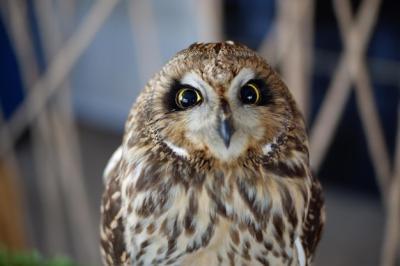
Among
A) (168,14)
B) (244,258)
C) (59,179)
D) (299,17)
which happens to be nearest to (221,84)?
(244,258)

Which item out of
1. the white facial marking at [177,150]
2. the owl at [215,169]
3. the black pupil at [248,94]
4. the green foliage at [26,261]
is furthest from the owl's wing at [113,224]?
the green foliage at [26,261]

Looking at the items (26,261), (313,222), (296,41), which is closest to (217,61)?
(313,222)

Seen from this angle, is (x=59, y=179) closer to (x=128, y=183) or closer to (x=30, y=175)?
(x=30, y=175)

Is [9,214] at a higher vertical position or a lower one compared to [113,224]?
lower

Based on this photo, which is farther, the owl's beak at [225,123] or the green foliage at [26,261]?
the green foliage at [26,261]

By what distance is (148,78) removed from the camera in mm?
1469

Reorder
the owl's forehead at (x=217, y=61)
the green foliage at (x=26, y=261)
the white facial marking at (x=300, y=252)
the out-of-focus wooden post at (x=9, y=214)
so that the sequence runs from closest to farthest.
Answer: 1. the owl's forehead at (x=217, y=61)
2. the white facial marking at (x=300, y=252)
3. the green foliage at (x=26, y=261)
4. the out-of-focus wooden post at (x=9, y=214)

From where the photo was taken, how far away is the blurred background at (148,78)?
4.16 feet

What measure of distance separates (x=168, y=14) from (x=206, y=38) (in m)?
1.33

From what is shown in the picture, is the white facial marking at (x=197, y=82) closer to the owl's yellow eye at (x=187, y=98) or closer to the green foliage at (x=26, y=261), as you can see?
the owl's yellow eye at (x=187, y=98)

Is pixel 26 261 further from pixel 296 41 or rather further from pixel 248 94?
pixel 248 94

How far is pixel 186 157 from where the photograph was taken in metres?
0.73

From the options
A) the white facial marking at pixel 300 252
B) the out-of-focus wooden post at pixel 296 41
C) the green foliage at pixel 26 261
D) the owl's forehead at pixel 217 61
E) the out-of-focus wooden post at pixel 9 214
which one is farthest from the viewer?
the out-of-focus wooden post at pixel 9 214

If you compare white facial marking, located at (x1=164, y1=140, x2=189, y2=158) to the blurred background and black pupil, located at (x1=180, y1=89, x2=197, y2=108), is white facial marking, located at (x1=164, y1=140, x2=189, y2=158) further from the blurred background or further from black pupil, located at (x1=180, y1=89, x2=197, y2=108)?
the blurred background
